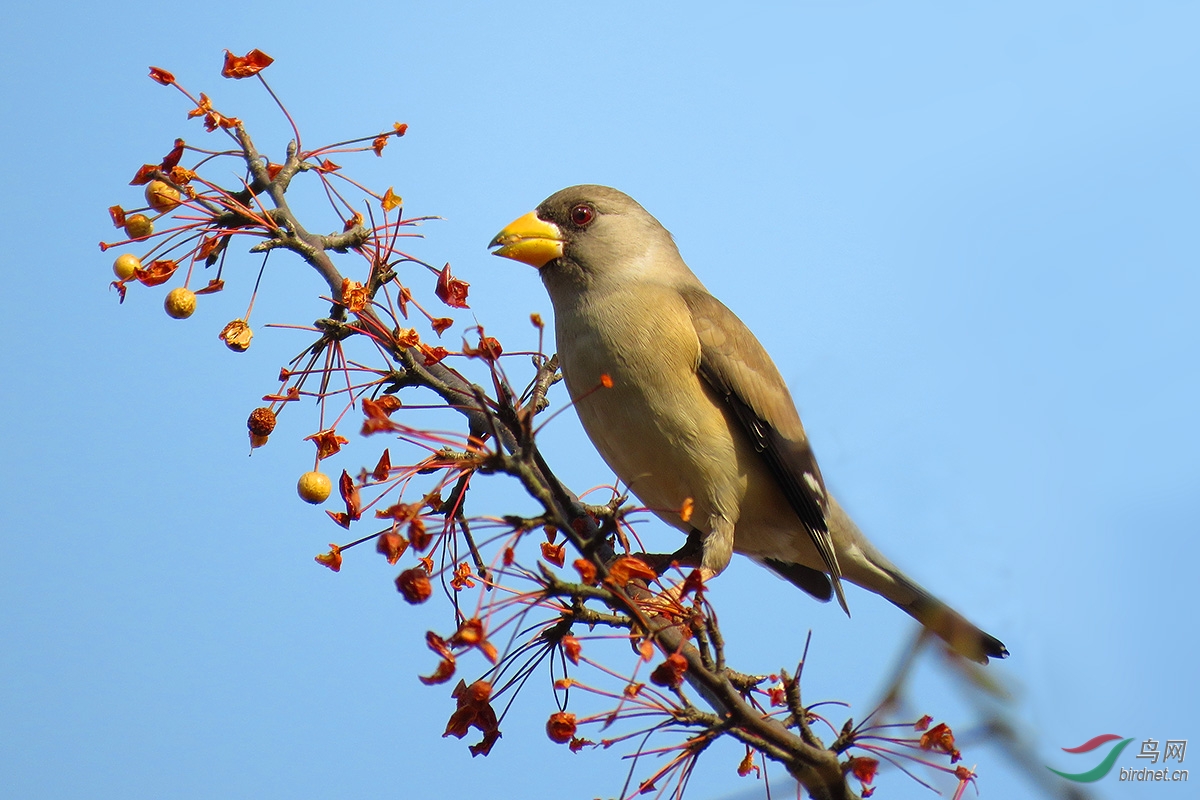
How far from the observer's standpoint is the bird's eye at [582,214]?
16.9 feet

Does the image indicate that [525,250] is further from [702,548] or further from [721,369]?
[702,548]

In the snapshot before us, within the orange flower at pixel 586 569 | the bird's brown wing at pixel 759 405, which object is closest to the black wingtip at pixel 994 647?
the bird's brown wing at pixel 759 405

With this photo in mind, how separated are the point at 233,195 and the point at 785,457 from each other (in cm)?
269

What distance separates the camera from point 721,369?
4781 mm

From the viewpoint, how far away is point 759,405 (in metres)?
4.86

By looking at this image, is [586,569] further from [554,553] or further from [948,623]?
[948,623]

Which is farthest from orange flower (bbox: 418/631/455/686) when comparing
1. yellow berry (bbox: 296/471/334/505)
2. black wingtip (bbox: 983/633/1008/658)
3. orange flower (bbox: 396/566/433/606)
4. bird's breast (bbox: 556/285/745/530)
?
black wingtip (bbox: 983/633/1008/658)

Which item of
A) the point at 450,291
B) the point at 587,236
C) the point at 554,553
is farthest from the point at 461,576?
the point at 587,236

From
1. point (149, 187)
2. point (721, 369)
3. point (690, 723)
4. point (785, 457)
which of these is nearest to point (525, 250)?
point (721, 369)

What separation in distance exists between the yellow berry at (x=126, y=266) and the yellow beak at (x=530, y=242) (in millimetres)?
1735

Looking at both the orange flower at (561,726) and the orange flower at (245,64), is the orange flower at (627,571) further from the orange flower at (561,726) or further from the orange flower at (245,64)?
the orange flower at (245,64)

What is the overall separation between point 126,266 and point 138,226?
14 centimetres

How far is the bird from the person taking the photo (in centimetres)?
452

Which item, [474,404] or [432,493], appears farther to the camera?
[474,404]
